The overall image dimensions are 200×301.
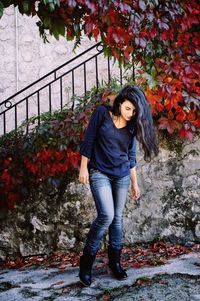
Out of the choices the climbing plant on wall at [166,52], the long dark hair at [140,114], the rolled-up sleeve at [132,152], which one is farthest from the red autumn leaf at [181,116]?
the long dark hair at [140,114]

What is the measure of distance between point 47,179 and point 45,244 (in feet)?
2.45

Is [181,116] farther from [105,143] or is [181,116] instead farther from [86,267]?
Result: [86,267]

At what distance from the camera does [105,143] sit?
3029 millimetres

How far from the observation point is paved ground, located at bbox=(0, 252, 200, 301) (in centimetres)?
301

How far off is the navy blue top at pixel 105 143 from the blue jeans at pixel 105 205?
65 mm

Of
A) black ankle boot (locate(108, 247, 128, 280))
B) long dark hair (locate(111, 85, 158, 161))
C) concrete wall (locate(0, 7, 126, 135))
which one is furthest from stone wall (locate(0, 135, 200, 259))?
concrete wall (locate(0, 7, 126, 135))

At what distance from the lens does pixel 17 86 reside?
7.04 meters

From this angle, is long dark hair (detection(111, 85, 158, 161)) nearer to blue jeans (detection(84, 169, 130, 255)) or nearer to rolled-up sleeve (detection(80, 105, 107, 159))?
rolled-up sleeve (detection(80, 105, 107, 159))

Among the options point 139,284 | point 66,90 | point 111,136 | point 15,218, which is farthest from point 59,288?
point 66,90

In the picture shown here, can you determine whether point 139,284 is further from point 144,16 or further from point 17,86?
point 17,86

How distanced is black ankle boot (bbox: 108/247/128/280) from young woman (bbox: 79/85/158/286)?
0.22 m

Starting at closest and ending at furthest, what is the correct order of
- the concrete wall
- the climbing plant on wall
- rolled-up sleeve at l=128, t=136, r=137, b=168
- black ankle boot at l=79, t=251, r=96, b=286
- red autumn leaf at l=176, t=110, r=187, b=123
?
1. black ankle boot at l=79, t=251, r=96, b=286
2. rolled-up sleeve at l=128, t=136, r=137, b=168
3. the climbing plant on wall
4. red autumn leaf at l=176, t=110, r=187, b=123
5. the concrete wall

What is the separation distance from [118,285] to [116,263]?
0.56 ft

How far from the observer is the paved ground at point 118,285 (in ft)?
9.86
